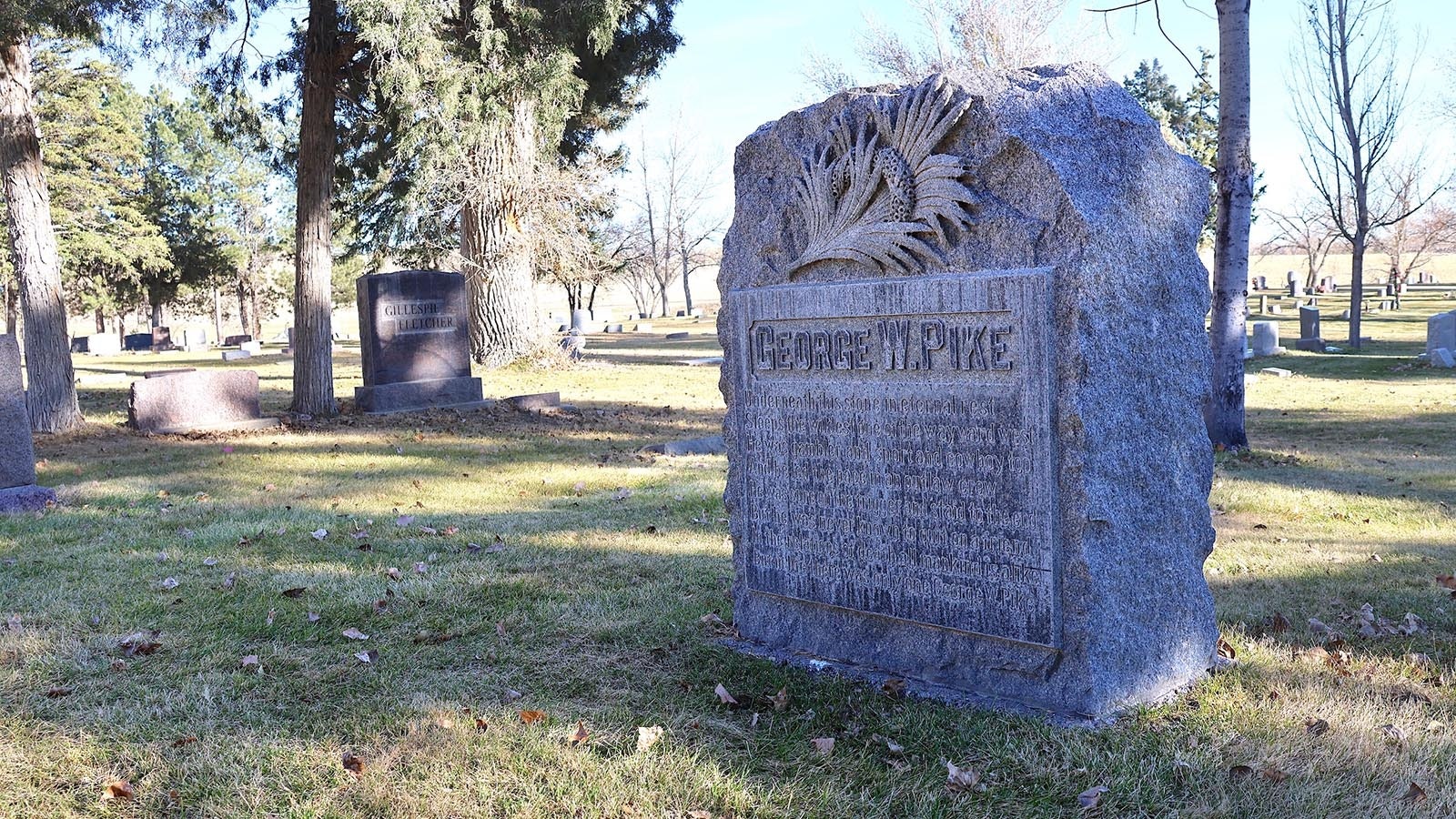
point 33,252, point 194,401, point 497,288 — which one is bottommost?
point 194,401

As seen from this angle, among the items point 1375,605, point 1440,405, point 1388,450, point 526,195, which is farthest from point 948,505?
point 526,195

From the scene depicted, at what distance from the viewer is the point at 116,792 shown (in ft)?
11.4

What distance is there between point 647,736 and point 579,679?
0.75 m

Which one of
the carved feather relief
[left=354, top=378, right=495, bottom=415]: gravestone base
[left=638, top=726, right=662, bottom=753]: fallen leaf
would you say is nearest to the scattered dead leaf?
[left=638, top=726, right=662, bottom=753]: fallen leaf

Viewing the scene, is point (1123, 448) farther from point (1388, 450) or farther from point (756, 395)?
point (1388, 450)

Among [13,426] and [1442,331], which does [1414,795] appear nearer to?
[13,426]

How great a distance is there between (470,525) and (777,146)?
13.2 feet

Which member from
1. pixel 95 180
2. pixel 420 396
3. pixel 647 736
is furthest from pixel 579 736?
pixel 95 180

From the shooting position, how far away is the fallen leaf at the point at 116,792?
11.3 ft

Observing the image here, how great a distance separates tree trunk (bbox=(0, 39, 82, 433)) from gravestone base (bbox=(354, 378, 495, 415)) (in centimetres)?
351

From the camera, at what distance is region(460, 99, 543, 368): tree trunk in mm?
19922

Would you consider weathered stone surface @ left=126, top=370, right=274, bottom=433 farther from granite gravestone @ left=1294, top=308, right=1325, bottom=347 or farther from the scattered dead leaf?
granite gravestone @ left=1294, top=308, right=1325, bottom=347

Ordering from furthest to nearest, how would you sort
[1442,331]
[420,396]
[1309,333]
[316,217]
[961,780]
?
1. [1309,333]
2. [1442,331]
3. [420,396]
4. [316,217]
5. [961,780]

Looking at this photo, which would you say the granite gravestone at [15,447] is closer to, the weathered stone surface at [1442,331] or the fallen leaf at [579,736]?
the fallen leaf at [579,736]
